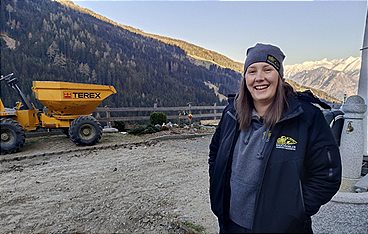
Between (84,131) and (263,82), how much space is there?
6.53 metres

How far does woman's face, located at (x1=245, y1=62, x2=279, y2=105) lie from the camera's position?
135 centimetres

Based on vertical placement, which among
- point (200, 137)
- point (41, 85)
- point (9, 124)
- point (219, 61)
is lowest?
point (200, 137)

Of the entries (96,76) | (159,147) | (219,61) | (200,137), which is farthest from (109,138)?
(219,61)

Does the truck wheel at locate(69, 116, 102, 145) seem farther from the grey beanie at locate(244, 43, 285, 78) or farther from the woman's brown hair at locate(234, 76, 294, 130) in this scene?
the grey beanie at locate(244, 43, 285, 78)

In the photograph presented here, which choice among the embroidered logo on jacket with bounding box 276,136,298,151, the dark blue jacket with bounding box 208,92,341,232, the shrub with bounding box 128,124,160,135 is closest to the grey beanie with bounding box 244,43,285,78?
the dark blue jacket with bounding box 208,92,341,232

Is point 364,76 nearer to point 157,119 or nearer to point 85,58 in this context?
point 157,119

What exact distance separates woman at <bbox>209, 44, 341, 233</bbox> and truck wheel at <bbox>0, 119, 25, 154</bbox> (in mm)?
6319

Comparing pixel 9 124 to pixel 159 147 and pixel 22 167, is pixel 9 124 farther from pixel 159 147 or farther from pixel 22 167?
pixel 159 147

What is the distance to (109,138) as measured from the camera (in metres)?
8.31

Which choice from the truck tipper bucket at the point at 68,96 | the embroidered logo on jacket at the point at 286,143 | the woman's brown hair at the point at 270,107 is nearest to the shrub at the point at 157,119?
the truck tipper bucket at the point at 68,96

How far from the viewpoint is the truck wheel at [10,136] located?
639 centimetres

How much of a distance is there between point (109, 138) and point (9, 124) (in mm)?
2601

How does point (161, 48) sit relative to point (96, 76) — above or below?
above

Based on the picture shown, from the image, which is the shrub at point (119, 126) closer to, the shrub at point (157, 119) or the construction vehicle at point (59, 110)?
the shrub at point (157, 119)
